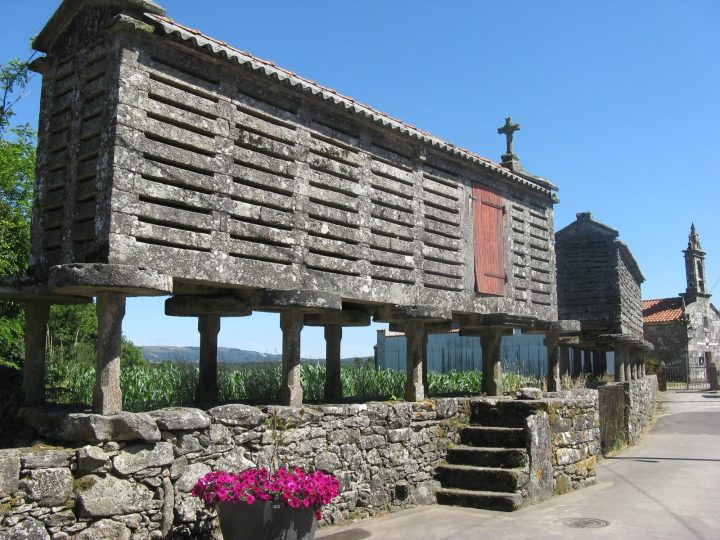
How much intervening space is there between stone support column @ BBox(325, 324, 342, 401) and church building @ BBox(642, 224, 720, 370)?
27253 mm

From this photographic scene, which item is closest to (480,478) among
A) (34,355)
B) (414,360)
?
(414,360)

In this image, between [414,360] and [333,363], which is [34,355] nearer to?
[333,363]

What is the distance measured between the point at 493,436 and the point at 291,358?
3454 mm

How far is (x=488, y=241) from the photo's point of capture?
10.7 metres

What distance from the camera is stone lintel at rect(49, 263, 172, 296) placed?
5578mm

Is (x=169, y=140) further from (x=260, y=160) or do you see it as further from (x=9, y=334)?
(x=9, y=334)

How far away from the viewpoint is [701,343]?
36.6 metres

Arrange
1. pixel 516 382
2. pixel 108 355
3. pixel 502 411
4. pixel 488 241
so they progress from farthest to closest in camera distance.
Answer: pixel 516 382 → pixel 488 241 → pixel 502 411 → pixel 108 355

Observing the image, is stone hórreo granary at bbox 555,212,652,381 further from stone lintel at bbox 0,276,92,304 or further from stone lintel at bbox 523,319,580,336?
stone lintel at bbox 0,276,92,304

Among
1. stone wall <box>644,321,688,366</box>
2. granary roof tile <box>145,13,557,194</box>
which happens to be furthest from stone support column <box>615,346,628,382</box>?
stone wall <box>644,321,688,366</box>

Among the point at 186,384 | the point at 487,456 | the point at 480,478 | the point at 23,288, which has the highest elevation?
the point at 23,288

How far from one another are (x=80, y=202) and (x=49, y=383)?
4.48m

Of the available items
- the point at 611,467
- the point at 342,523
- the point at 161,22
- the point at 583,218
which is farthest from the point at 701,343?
the point at 161,22

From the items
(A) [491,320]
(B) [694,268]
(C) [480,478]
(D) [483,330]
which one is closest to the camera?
(C) [480,478]
